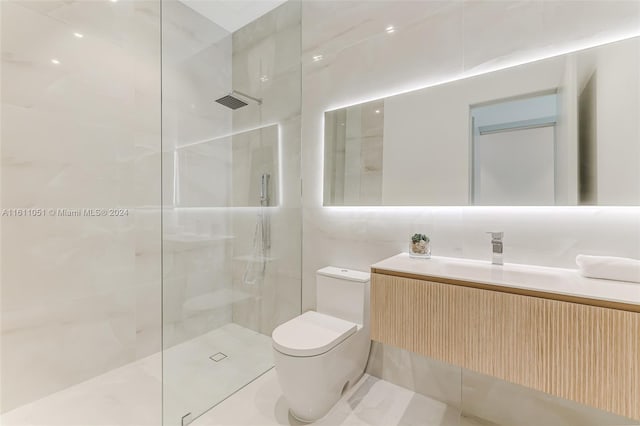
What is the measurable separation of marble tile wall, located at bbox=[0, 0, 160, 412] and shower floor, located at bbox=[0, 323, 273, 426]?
116 mm

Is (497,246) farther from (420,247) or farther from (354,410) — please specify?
(354,410)

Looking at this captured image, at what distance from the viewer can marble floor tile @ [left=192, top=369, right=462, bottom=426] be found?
150cm

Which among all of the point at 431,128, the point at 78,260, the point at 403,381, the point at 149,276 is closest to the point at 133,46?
the point at 78,260

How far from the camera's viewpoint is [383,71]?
6.00 feet

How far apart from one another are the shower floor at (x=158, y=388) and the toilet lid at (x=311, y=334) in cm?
58

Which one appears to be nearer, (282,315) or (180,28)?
(180,28)

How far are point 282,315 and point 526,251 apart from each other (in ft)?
5.73

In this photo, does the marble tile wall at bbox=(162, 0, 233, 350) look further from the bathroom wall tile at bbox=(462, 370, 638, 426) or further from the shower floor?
the bathroom wall tile at bbox=(462, 370, 638, 426)

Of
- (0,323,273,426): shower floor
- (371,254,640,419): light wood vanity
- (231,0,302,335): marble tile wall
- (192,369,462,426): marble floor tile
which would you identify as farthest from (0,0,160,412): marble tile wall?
(371,254,640,419): light wood vanity

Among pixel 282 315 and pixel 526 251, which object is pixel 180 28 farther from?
pixel 526 251

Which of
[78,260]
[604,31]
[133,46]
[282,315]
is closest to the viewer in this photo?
[604,31]

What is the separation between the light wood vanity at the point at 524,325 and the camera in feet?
2.93

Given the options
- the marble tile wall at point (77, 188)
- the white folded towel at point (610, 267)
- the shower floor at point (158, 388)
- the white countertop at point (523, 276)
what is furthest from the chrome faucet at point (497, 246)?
the marble tile wall at point (77, 188)

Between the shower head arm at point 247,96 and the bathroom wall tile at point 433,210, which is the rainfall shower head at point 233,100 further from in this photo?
the bathroom wall tile at point 433,210
